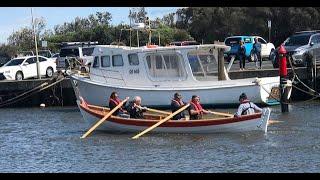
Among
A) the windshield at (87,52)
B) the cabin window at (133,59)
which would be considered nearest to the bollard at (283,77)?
the cabin window at (133,59)

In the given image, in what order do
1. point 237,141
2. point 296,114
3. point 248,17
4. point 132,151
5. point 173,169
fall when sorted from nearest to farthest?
point 173,169 → point 132,151 → point 237,141 → point 296,114 → point 248,17

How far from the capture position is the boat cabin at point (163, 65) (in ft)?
77.8

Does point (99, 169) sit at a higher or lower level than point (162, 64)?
lower

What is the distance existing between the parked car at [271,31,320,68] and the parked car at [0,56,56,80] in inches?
535

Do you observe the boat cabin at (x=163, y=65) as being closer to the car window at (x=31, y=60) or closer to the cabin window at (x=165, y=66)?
the cabin window at (x=165, y=66)

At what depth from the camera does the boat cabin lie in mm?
23703

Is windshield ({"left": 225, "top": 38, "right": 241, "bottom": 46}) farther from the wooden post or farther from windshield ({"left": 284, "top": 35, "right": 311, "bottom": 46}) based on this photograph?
the wooden post

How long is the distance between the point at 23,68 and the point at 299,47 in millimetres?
15613

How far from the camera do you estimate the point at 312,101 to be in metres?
26.7

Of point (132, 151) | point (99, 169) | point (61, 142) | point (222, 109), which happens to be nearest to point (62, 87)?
point (222, 109)

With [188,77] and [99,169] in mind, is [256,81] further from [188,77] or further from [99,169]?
[99,169]

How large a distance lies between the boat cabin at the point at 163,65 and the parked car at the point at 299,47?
5.44 meters

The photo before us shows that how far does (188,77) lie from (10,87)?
1076cm

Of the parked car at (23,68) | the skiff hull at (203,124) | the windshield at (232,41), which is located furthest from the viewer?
the windshield at (232,41)
